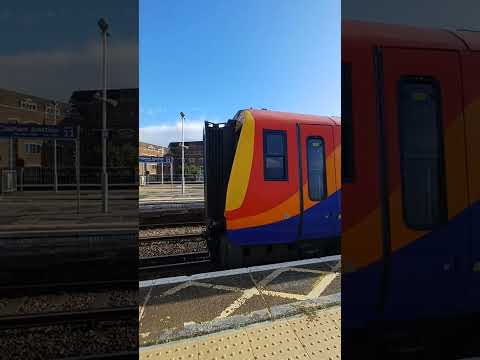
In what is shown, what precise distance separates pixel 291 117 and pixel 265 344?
11.9 feet

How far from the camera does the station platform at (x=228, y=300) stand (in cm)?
267

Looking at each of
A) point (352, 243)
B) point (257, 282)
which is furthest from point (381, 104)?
point (257, 282)

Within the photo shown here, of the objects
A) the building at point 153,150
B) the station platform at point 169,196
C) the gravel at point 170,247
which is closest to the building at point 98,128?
the gravel at point 170,247

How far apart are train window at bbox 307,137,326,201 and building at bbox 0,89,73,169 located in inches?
174

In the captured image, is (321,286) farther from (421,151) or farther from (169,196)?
(169,196)

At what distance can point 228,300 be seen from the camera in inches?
128

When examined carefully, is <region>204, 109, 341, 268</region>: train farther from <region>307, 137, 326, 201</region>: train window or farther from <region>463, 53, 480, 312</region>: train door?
<region>463, 53, 480, 312</region>: train door

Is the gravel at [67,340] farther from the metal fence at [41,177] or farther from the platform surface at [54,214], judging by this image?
the platform surface at [54,214]

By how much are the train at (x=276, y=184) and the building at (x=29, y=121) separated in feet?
9.82

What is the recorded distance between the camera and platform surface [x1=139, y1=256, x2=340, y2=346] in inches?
109

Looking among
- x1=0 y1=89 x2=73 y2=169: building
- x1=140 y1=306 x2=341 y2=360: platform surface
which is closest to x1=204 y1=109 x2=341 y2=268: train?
x1=140 y1=306 x2=341 y2=360: platform surface

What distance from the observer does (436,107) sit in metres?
2.06

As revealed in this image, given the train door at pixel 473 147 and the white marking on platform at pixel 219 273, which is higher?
the train door at pixel 473 147

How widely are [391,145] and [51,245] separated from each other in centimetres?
764
